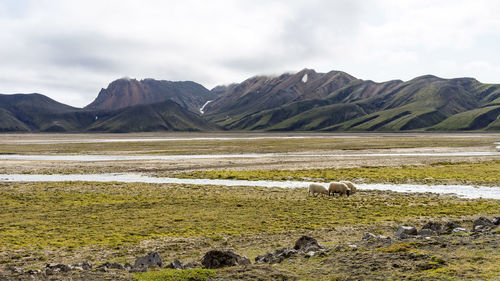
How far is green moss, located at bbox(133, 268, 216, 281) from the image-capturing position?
1084 centimetres

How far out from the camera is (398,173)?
152 feet

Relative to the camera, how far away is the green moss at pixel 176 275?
10836 millimetres

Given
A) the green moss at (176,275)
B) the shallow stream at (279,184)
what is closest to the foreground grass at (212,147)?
the shallow stream at (279,184)

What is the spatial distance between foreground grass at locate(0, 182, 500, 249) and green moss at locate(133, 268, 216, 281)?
733 cm

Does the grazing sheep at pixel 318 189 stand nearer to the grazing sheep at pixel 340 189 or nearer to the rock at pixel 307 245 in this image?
the grazing sheep at pixel 340 189

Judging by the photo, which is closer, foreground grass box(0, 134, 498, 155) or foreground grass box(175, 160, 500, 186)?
foreground grass box(175, 160, 500, 186)

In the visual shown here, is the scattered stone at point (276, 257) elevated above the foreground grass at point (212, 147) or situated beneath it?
situated beneath

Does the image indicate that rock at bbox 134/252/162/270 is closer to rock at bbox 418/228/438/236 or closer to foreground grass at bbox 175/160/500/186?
rock at bbox 418/228/438/236

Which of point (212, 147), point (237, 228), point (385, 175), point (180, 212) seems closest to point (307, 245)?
point (237, 228)

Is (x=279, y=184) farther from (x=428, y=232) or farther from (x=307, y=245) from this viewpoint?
(x=307, y=245)

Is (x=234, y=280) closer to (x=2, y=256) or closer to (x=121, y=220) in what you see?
(x=2, y=256)

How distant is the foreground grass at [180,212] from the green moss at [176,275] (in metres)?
7.33

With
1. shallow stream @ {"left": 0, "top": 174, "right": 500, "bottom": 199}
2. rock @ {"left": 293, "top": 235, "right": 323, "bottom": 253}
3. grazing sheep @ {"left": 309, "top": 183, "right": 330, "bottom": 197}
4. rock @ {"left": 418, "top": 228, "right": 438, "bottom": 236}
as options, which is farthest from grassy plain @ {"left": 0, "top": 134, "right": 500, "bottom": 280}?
shallow stream @ {"left": 0, "top": 174, "right": 500, "bottom": 199}

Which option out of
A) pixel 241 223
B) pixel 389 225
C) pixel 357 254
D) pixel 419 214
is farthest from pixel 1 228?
pixel 419 214
